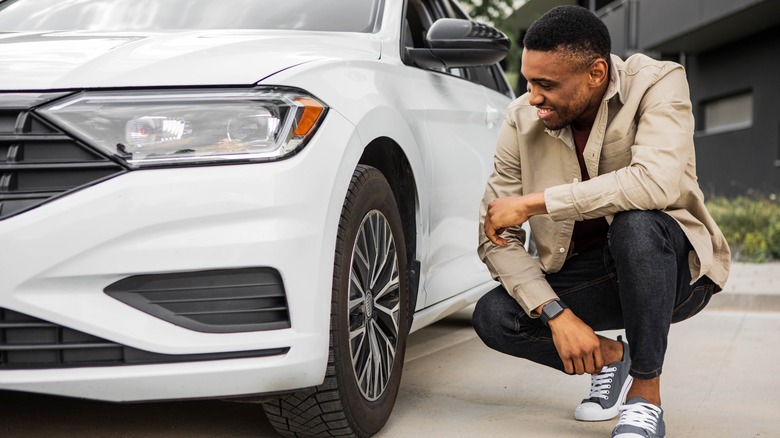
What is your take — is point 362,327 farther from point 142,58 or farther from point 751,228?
point 751,228

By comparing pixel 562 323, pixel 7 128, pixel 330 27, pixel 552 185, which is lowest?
pixel 562 323

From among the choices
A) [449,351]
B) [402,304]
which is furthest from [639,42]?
[402,304]

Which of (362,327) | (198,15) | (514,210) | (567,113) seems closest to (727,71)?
(198,15)

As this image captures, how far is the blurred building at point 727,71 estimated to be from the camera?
15523mm

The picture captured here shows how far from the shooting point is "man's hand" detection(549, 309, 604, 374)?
297 cm

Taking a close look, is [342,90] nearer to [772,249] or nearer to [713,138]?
[772,249]

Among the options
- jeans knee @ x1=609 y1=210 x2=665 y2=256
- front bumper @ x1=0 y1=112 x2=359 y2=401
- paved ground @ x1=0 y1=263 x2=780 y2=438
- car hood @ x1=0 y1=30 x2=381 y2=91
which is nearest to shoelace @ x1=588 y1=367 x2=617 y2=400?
paved ground @ x1=0 y1=263 x2=780 y2=438

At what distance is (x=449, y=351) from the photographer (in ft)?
15.1

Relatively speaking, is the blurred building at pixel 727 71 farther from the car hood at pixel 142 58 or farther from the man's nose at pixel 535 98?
the car hood at pixel 142 58

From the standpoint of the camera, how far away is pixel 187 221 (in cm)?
234

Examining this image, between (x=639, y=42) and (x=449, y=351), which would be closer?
(x=449, y=351)

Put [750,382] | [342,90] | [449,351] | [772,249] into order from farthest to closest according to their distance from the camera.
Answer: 1. [772,249]
2. [449,351]
3. [750,382]
4. [342,90]

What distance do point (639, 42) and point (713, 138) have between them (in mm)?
2700

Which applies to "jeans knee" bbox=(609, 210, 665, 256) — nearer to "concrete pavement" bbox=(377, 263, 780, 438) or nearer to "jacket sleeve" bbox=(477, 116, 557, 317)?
"jacket sleeve" bbox=(477, 116, 557, 317)
